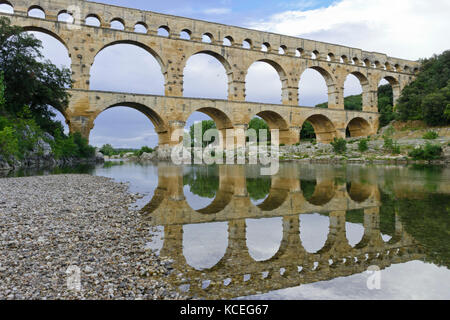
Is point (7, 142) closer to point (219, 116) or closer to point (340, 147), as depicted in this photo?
point (219, 116)

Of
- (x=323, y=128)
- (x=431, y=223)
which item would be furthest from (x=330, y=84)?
(x=431, y=223)

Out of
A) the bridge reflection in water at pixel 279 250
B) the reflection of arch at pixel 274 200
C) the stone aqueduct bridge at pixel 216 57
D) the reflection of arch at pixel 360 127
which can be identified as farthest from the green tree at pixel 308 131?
the bridge reflection in water at pixel 279 250

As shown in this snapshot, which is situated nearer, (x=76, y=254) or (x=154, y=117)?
(x=76, y=254)

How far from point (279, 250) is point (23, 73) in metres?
18.6

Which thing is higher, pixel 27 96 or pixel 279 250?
pixel 27 96

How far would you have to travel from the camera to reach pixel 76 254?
131 inches

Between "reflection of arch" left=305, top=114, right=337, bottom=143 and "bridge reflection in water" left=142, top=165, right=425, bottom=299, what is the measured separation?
90.0 feet

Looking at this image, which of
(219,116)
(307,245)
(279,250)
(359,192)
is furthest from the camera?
(219,116)

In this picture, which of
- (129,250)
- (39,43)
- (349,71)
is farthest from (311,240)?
(349,71)

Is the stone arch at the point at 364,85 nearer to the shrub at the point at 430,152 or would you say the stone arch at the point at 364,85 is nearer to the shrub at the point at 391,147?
the shrub at the point at 391,147

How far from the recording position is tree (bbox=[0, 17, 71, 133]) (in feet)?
57.6

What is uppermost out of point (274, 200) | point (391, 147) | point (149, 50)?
point (149, 50)

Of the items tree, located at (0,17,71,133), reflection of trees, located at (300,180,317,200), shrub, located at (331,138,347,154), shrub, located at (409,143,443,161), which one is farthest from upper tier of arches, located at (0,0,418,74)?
reflection of trees, located at (300,180,317,200)

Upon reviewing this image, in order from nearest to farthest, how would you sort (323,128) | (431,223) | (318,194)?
(431,223) < (318,194) < (323,128)
